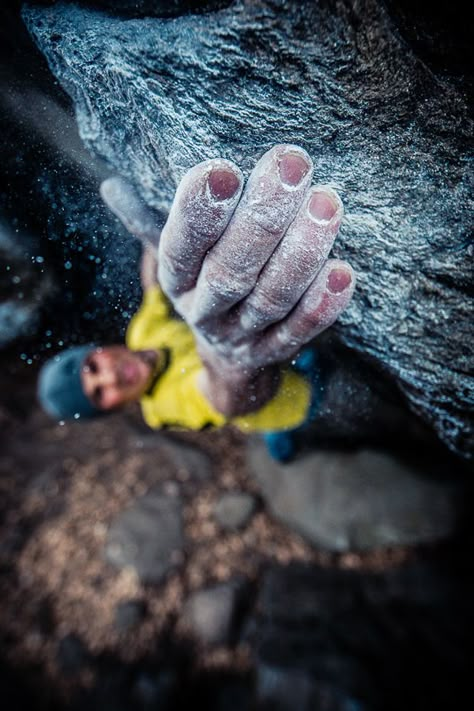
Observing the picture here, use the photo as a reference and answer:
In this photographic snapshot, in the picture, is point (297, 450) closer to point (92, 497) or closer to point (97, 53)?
point (92, 497)

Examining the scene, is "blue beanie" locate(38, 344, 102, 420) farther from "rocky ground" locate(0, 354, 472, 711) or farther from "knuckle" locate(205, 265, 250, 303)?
"knuckle" locate(205, 265, 250, 303)

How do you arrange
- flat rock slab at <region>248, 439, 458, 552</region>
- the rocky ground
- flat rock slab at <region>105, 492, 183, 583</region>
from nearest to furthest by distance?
the rocky ground, flat rock slab at <region>248, 439, 458, 552</region>, flat rock slab at <region>105, 492, 183, 583</region>

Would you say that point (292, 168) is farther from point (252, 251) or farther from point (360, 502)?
point (360, 502)

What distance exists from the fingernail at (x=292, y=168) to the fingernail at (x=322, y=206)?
0.05 m

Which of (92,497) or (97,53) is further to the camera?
(92,497)

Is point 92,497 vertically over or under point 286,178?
under

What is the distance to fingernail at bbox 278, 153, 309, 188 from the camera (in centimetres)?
66

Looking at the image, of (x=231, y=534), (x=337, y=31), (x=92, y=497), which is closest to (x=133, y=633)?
(x=231, y=534)

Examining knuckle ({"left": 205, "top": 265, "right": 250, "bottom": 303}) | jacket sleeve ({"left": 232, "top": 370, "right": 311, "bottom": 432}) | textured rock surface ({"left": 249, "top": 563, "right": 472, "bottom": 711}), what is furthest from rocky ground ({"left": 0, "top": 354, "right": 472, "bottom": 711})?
knuckle ({"left": 205, "top": 265, "right": 250, "bottom": 303})

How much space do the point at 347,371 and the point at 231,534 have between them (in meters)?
2.77

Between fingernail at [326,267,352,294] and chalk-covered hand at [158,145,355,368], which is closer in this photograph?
chalk-covered hand at [158,145,355,368]

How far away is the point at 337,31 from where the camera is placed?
2.46 ft

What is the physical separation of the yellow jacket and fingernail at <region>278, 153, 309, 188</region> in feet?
2.41

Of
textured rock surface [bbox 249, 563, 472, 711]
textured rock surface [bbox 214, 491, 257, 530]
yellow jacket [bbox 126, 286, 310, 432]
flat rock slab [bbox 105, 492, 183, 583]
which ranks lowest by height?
flat rock slab [bbox 105, 492, 183, 583]
